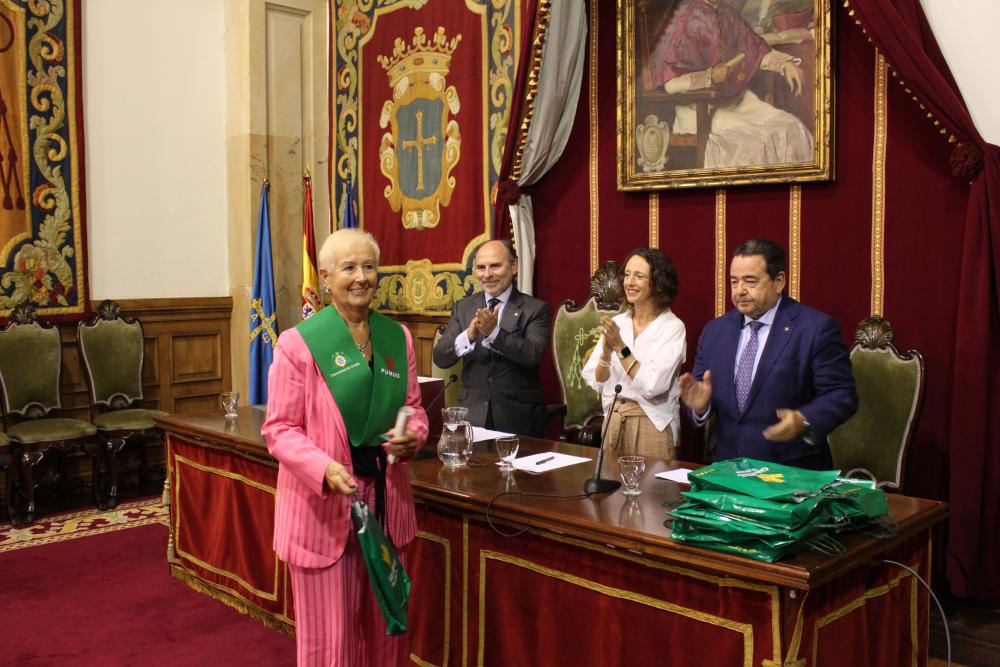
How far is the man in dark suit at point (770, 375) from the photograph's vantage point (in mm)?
2869

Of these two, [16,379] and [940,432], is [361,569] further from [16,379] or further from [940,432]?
[16,379]

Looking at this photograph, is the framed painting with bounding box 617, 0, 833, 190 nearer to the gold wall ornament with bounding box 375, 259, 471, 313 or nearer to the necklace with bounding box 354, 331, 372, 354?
the gold wall ornament with bounding box 375, 259, 471, 313

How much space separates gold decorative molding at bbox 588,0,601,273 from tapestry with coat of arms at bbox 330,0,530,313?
535mm

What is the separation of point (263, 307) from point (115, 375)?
1.04m

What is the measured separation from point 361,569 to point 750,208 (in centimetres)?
279

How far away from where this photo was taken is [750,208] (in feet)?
14.1

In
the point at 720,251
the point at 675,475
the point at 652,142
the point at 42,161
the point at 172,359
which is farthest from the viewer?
the point at 172,359

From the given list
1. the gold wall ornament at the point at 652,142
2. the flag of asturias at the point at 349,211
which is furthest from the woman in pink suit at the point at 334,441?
the flag of asturias at the point at 349,211

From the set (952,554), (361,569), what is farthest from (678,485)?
(952,554)

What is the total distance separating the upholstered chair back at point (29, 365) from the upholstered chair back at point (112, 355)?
0.19 m

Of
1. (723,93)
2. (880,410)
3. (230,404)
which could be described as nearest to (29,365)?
(230,404)

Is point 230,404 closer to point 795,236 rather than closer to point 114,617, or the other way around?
point 114,617

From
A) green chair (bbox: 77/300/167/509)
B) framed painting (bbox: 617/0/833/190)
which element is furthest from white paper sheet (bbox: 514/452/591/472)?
green chair (bbox: 77/300/167/509)

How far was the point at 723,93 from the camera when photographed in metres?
4.31
